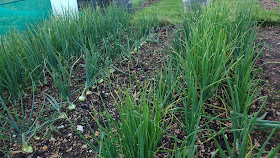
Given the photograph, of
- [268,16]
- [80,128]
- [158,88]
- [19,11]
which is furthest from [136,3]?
[80,128]

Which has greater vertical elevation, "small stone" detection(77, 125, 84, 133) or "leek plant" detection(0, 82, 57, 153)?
"leek plant" detection(0, 82, 57, 153)

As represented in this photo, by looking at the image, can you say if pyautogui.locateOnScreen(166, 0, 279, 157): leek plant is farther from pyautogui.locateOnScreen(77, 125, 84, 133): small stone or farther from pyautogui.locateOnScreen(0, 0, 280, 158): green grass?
pyautogui.locateOnScreen(77, 125, 84, 133): small stone

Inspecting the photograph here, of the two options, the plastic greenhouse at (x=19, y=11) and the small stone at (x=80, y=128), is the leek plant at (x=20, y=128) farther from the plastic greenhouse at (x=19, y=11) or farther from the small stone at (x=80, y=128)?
the plastic greenhouse at (x=19, y=11)

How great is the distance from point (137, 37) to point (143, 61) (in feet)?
1.14

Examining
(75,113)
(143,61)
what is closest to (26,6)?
(143,61)

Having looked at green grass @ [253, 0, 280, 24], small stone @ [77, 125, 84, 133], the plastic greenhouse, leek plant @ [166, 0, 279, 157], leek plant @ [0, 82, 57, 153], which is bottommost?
small stone @ [77, 125, 84, 133]

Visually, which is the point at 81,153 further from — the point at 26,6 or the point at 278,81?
the point at 26,6

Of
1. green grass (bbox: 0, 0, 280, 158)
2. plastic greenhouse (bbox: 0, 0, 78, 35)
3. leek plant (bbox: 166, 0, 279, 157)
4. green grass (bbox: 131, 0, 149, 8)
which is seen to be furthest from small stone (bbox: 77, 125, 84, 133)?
green grass (bbox: 131, 0, 149, 8)

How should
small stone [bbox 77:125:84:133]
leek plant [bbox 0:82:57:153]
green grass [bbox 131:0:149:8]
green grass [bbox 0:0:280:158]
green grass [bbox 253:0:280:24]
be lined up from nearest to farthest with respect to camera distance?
green grass [bbox 0:0:280:158]
leek plant [bbox 0:82:57:153]
small stone [bbox 77:125:84:133]
green grass [bbox 253:0:280:24]
green grass [bbox 131:0:149:8]

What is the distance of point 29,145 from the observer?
1.41m

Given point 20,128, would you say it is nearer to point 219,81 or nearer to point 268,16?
point 219,81

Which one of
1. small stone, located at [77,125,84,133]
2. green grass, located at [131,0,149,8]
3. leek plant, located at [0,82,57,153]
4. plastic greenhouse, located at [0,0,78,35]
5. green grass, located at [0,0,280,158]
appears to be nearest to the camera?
green grass, located at [0,0,280,158]

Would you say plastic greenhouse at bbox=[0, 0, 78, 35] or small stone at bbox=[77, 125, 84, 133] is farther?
plastic greenhouse at bbox=[0, 0, 78, 35]

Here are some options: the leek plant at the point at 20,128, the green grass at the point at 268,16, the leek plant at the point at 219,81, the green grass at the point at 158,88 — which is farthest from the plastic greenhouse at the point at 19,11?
the green grass at the point at 268,16
